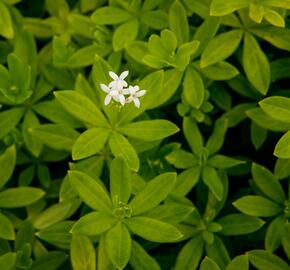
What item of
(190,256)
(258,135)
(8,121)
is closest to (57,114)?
(8,121)

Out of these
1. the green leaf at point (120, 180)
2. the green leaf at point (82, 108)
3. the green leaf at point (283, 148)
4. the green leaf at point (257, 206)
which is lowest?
the green leaf at point (257, 206)

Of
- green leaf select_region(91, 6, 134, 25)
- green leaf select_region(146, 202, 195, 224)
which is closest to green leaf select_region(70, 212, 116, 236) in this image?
green leaf select_region(146, 202, 195, 224)

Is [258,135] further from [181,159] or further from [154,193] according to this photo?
[154,193]

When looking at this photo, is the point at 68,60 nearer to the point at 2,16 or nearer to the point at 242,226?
the point at 2,16

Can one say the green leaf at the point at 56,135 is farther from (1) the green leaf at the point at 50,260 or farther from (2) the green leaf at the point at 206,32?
(2) the green leaf at the point at 206,32

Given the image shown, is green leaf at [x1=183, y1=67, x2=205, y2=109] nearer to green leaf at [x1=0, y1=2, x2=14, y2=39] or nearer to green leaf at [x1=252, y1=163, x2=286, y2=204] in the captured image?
green leaf at [x1=252, y1=163, x2=286, y2=204]

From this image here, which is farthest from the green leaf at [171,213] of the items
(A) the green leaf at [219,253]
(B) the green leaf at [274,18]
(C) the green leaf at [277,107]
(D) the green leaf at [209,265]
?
(B) the green leaf at [274,18]

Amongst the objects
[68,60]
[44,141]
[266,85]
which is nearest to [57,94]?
[44,141]

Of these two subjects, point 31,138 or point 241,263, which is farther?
point 31,138
